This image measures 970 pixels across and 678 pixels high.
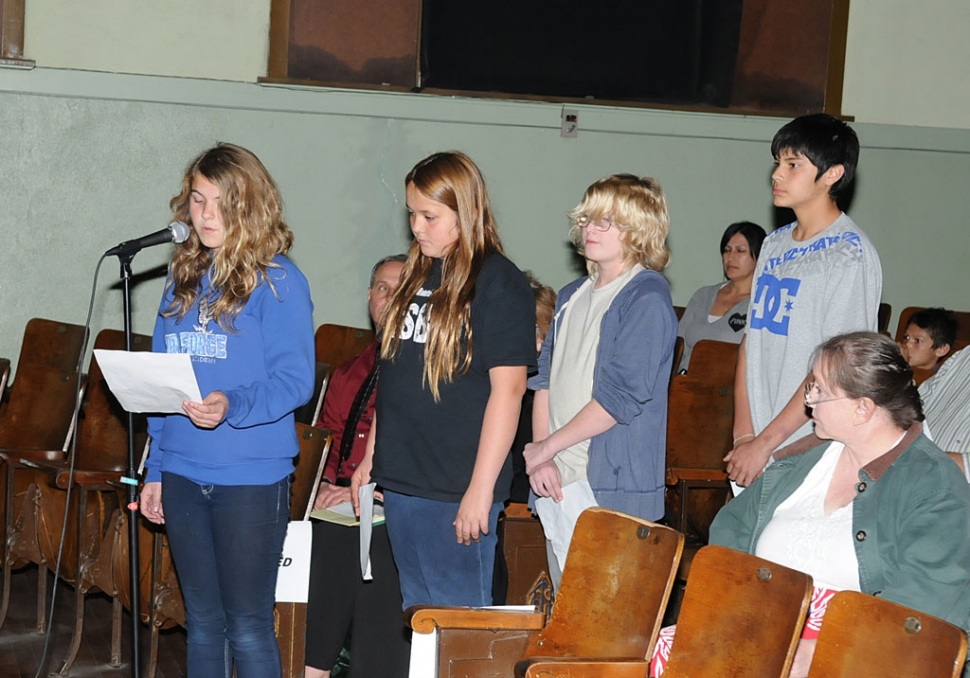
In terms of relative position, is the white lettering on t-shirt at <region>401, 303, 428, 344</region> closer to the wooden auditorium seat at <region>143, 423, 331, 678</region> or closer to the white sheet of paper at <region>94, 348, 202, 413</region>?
the white sheet of paper at <region>94, 348, 202, 413</region>

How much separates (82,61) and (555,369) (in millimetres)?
3809

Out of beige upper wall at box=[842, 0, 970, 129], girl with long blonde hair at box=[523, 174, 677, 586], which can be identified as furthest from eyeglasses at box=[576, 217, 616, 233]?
beige upper wall at box=[842, 0, 970, 129]

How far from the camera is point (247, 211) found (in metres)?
2.53

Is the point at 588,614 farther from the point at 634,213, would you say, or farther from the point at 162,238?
the point at 162,238

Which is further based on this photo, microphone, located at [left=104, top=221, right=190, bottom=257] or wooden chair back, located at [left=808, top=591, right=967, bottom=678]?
microphone, located at [left=104, top=221, right=190, bottom=257]

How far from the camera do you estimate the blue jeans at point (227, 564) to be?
2480 millimetres

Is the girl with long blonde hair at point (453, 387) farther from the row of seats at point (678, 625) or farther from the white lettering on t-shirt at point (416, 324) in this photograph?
the row of seats at point (678, 625)

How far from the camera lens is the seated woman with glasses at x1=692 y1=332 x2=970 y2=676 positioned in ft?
6.57

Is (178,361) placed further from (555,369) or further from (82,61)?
(82,61)

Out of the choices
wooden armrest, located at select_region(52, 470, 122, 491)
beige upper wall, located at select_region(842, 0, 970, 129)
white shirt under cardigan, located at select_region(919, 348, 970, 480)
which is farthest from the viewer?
beige upper wall, located at select_region(842, 0, 970, 129)

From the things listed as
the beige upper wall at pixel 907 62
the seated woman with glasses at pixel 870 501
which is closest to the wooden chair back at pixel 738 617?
the seated woman with glasses at pixel 870 501

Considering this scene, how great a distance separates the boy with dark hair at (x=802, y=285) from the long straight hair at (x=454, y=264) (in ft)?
2.60

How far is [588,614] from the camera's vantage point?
2.37m

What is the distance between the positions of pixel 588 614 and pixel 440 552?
14.0 inches
